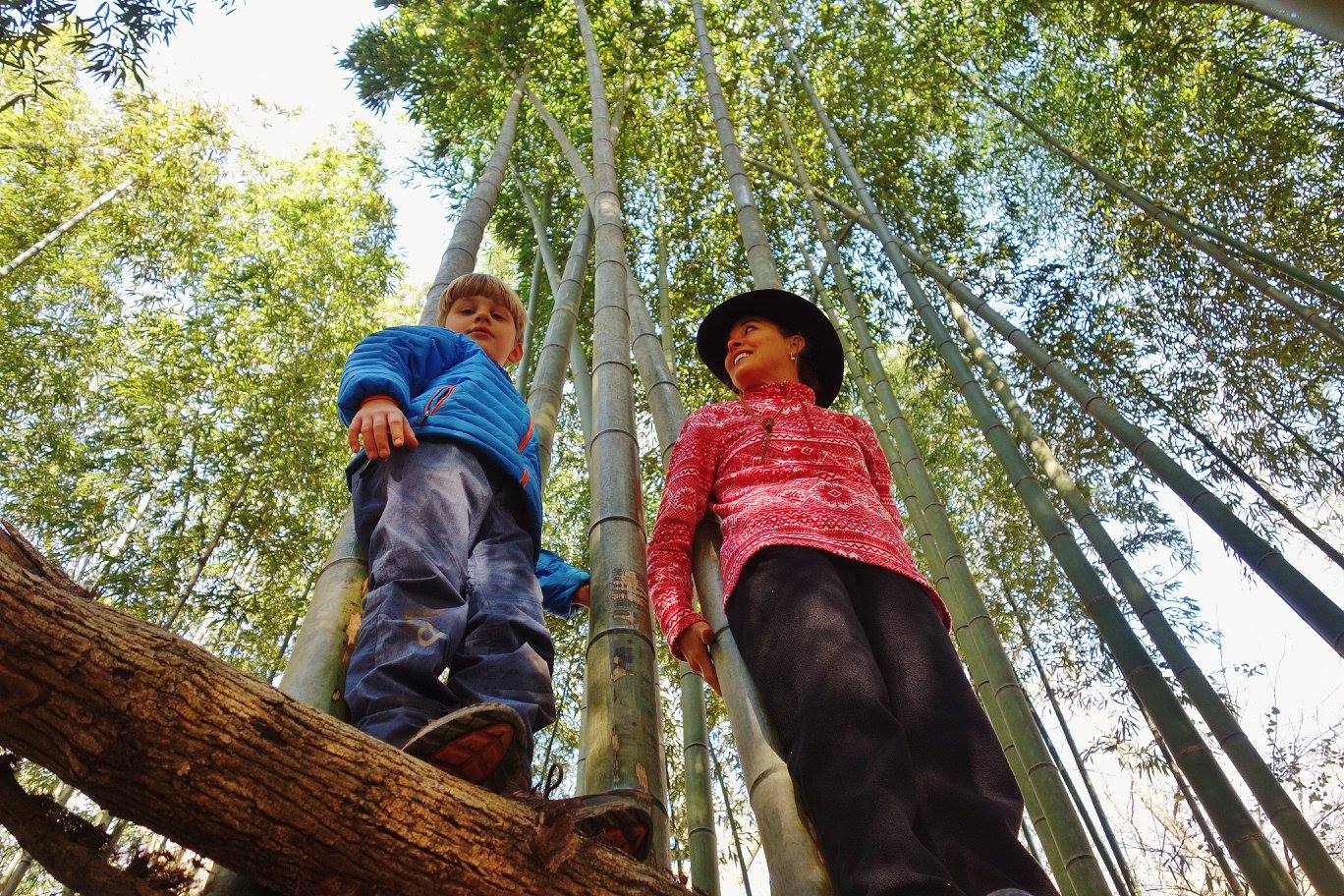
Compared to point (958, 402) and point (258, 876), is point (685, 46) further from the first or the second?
point (258, 876)

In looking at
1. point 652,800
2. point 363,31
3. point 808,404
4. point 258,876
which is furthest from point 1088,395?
point 363,31

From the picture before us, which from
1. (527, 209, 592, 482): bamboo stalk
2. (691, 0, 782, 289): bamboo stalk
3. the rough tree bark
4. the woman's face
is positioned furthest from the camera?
(691, 0, 782, 289): bamboo stalk

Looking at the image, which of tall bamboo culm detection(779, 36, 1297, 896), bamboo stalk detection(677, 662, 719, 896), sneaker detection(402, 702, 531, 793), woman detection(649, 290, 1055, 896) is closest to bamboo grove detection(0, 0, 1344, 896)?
tall bamboo culm detection(779, 36, 1297, 896)

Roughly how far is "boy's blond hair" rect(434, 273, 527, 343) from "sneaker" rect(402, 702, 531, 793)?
4.45 ft

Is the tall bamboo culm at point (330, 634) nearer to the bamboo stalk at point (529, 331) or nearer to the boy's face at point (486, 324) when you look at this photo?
the boy's face at point (486, 324)

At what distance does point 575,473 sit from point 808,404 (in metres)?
5.97

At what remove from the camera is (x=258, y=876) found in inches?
33.5

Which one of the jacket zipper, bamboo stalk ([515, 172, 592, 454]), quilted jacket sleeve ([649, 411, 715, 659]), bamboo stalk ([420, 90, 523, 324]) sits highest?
bamboo stalk ([515, 172, 592, 454])

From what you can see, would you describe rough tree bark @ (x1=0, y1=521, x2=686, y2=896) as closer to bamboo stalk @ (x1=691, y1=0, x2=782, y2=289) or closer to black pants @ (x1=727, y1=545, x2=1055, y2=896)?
black pants @ (x1=727, y1=545, x2=1055, y2=896)

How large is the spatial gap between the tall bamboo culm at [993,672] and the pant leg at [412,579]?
190 centimetres

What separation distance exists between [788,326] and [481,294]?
0.80m

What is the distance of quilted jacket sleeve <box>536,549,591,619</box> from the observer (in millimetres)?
1902

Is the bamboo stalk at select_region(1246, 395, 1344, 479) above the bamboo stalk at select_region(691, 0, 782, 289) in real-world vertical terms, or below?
above

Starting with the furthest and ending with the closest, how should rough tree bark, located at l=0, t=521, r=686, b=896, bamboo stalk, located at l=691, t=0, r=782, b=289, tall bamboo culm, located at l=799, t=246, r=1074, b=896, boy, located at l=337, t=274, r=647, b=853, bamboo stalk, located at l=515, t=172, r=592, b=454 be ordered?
1. bamboo stalk, located at l=515, t=172, r=592, b=454
2. tall bamboo culm, located at l=799, t=246, r=1074, b=896
3. bamboo stalk, located at l=691, t=0, r=782, b=289
4. boy, located at l=337, t=274, r=647, b=853
5. rough tree bark, located at l=0, t=521, r=686, b=896
